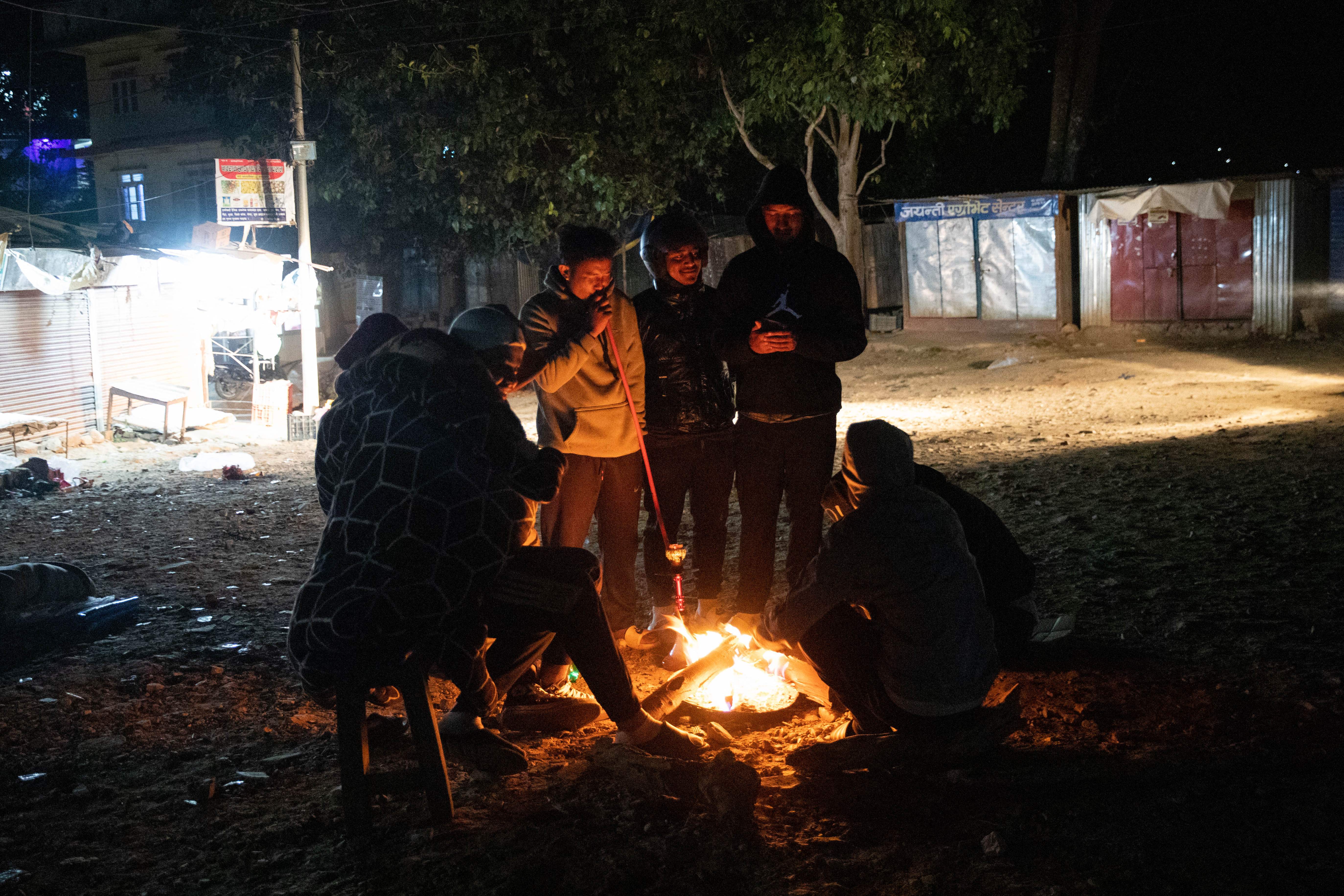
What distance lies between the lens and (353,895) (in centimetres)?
286

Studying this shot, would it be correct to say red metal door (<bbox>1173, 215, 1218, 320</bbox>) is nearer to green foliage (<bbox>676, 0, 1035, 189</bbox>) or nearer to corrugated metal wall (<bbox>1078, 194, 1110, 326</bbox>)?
corrugated metal wall (<bbox>1078, 194, 1110, 326</bbox>)

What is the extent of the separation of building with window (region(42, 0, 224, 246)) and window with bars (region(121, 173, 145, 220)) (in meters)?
0.02

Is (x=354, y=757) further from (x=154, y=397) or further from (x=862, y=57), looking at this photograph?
(x=862, y=57)

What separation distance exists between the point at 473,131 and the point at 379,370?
46.2 feet

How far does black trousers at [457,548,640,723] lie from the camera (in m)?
3.37

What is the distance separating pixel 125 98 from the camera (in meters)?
28.7

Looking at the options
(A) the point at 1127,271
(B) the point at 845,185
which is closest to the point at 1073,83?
(A) the point at 1127,271

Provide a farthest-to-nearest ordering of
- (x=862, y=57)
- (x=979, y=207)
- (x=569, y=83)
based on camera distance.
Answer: (x=979, y=207) → (x=569, y=83) → (x=862, y=57)

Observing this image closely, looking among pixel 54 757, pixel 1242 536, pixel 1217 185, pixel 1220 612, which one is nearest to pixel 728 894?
pixel 54 757

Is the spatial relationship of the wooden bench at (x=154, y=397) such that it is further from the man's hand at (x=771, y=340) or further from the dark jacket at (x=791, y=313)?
the man's hand at (x=771, y=340)

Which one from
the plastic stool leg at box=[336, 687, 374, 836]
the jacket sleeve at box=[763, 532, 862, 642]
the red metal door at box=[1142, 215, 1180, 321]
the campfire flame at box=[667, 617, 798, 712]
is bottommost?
the campfire flame at box=[667, 617, 798, 712]

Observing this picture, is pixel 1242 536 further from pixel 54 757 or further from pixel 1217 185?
pixel 1217 185

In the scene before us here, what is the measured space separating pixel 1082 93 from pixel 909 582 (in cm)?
2030

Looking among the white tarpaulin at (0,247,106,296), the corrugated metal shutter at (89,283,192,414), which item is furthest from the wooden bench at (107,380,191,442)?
the white tarpaulin at (0,247,106,296)
